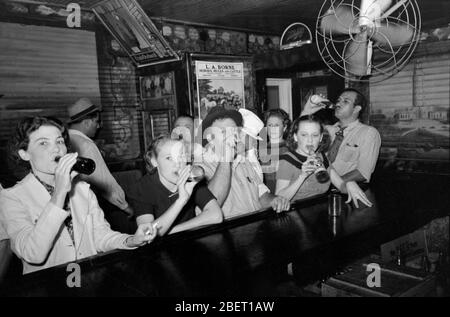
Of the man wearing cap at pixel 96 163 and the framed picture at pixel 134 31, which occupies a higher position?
the framed picture at pixel 134 31

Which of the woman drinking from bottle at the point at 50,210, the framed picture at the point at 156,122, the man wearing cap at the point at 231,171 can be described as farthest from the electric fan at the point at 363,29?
the woman drinking from bottle at the point at 50,210

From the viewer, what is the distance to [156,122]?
4.88m

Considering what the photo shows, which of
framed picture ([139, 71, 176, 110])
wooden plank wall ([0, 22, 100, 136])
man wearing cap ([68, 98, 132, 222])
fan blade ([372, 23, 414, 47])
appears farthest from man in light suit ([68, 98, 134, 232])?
fan blade ([372, 23, 414, 47])

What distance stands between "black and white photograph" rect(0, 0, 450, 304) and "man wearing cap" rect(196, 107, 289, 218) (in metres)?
0.01

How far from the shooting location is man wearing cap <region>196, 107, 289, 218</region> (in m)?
2.29

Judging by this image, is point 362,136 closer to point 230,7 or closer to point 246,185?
point 246,185

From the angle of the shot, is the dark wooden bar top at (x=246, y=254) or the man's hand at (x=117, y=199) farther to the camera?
the man's hand at (x=117, y=199)

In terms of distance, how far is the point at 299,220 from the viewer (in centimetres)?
203

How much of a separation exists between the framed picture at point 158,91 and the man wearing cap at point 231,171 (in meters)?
2.23

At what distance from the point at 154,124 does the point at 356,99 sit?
8.48ft

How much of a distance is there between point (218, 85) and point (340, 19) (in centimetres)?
174

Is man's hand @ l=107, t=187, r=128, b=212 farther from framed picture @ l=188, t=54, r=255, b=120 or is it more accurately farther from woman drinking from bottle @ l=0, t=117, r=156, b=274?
woman drinking from bottle @ l=0, t=117, r=156, b=274

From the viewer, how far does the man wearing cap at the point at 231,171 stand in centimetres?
229

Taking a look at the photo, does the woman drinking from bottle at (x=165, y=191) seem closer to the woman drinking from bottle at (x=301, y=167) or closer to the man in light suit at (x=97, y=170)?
the woman drinking from bottle at (x=301, y=167)
